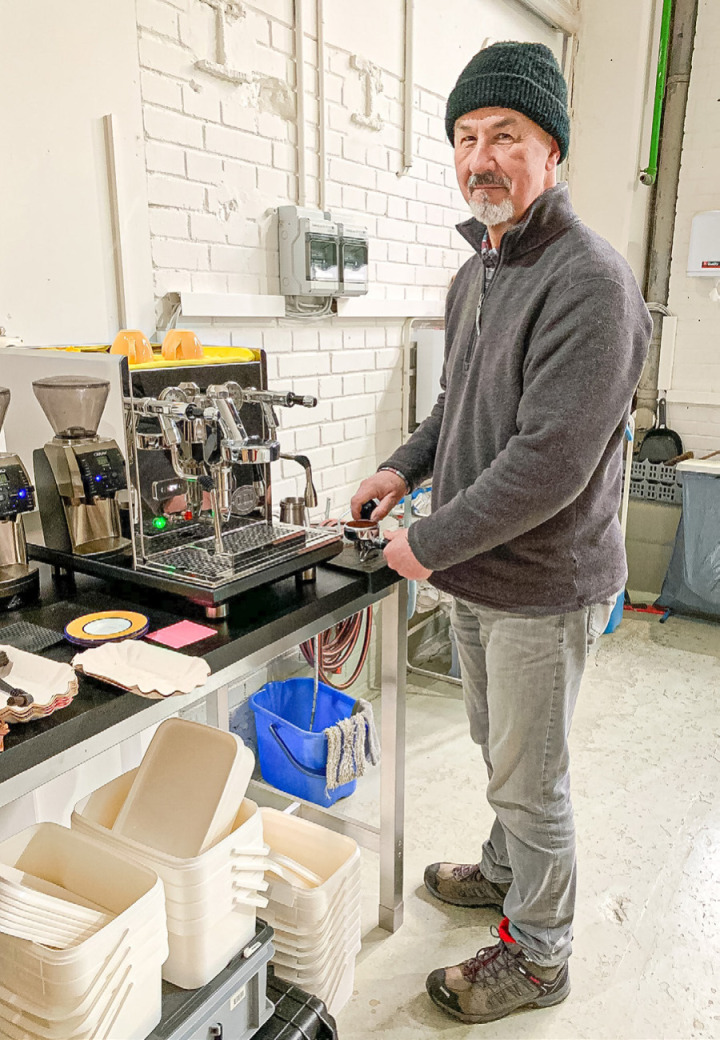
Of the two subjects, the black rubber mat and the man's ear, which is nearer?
the black rubber mat

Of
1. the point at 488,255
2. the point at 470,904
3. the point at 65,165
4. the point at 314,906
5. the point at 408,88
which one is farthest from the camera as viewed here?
the point at 408,88

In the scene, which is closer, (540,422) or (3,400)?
(540,422)

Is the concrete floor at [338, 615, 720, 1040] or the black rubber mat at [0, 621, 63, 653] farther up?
the black rubber mat at [0, 621, 63, 653]

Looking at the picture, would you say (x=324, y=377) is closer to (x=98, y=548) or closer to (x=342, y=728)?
(x=342, y=728)

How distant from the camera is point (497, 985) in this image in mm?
1621

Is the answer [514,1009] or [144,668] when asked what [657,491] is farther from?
[144,668]

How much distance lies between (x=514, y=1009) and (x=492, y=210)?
1.63 metres

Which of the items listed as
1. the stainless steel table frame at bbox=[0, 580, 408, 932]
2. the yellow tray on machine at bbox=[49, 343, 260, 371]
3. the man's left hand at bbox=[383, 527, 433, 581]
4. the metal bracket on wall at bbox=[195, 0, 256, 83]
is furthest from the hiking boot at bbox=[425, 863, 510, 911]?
the metal bracket on wall at bbox=[195, 0, 256, 83]

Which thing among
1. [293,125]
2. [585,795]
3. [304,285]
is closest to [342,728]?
[585,795]

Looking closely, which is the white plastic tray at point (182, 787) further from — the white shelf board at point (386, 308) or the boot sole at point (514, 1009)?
the white shelf board at point (386, 308)

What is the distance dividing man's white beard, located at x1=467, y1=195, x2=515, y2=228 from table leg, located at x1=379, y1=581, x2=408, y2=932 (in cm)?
74

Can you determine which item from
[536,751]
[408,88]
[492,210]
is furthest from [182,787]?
[408,88]

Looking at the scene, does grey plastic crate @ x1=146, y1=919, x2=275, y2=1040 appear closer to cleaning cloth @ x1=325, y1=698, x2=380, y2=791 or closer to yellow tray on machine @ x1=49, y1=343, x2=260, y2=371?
cleaning cloth @ x1=325, y1=698, x2=380, y2=791

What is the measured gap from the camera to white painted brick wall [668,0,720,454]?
3906mm
